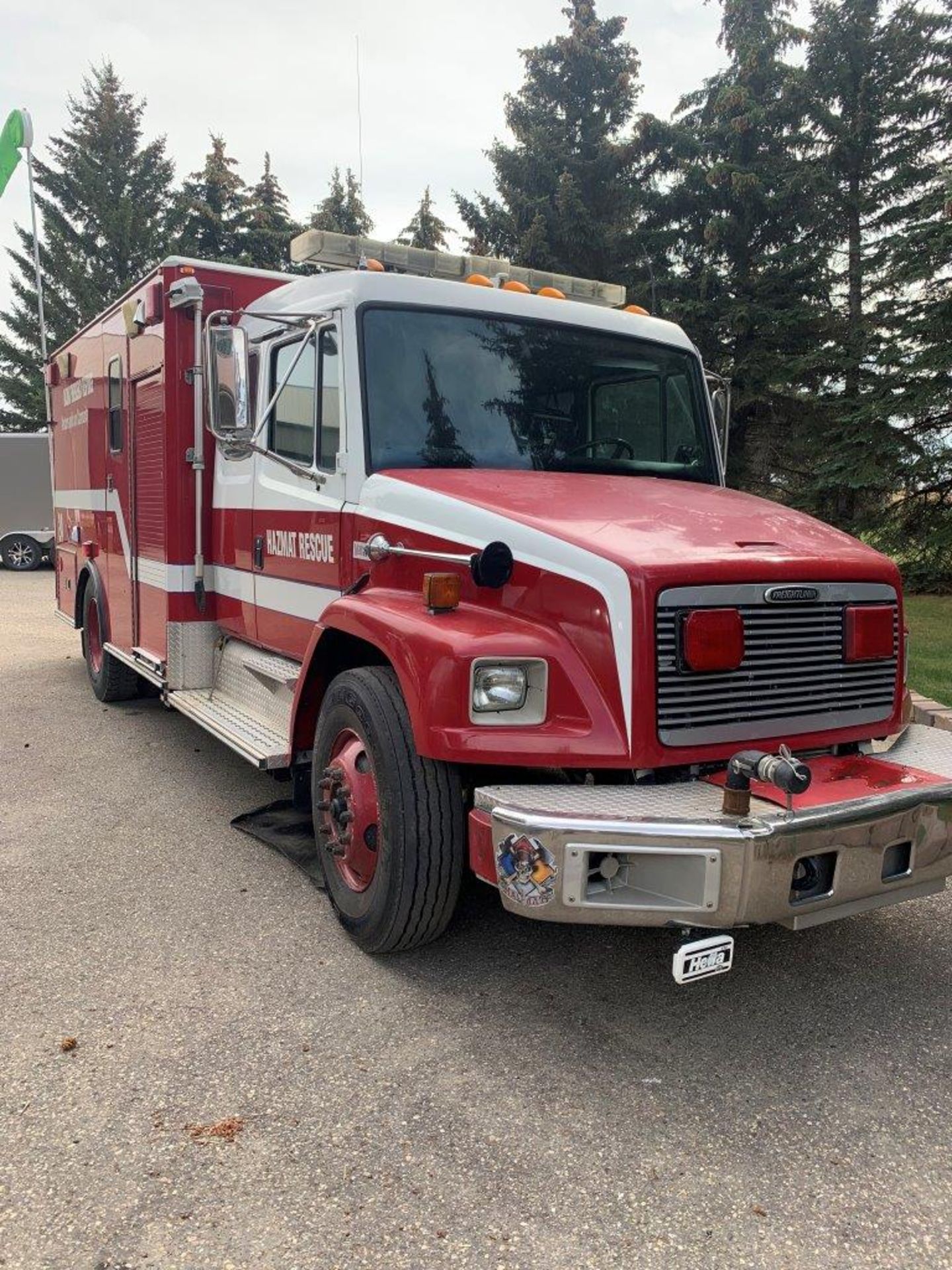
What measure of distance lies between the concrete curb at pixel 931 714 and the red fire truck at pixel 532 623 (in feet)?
3.21

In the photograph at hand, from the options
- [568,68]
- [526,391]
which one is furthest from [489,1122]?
[568,68]

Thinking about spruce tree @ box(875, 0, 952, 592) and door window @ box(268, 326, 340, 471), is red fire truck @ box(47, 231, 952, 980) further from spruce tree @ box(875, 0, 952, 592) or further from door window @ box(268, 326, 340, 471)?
spruce tree @ box(875, 0, 952, 592)

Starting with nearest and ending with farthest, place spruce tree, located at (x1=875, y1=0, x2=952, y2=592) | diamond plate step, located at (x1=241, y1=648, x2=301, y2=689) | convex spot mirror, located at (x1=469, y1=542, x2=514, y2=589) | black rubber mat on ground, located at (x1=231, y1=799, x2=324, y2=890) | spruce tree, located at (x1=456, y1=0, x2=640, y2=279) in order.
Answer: convex spot mirror, located at (x1=469, y1=542, x2=514, y2=589)
black rubber mat on ground, located at (x1=231, y1=799, x2=324, y2=890)
diamond plate step, located at (x1=241, y1=648, x2=301, y2=689)
spruce tree, located at (x1=875, y1=0, x2=952, y2=592)
spruce tree, located at (x1=456, y1=0, x2=640, y2=279)

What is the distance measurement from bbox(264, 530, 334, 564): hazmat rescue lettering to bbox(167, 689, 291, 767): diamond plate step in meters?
0.85

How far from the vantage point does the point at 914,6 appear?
14.2 metres

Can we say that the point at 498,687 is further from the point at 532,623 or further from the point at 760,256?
the point at 760,256

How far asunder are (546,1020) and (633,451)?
8.11 ft

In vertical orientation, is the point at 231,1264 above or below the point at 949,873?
below

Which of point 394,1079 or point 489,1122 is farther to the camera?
point 394,1079

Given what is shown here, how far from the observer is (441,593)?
3.23 m

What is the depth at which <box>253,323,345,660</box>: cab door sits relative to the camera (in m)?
4.04

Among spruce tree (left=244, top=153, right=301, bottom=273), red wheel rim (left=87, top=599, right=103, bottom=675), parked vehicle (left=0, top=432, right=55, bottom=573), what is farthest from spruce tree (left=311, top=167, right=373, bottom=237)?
red wheel rim (left=87, top=599, right=103, bottom=675)

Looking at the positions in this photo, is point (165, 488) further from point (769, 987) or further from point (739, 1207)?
point (739, 1207)

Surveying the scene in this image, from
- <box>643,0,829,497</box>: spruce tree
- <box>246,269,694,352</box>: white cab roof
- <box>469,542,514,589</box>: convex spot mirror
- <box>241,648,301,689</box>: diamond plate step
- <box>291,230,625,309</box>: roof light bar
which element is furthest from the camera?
<box>643,0,829,497</box>: spruce tree
